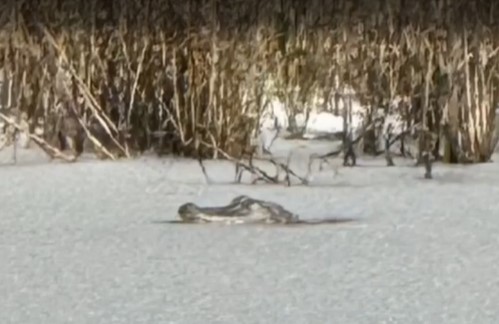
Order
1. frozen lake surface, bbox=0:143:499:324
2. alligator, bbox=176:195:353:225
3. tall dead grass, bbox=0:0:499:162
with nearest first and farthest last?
frozen lake surface, bbox=0:143:499:324 → alligator, bbox=176:195:353:225 → tall dead grass, bbox=0:0:499:162

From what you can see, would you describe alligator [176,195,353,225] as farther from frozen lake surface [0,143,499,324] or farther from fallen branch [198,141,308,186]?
fallen branch [198,141,308,186]

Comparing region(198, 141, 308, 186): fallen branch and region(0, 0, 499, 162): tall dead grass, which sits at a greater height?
region(0, 0, 499, 162): tall dead grass

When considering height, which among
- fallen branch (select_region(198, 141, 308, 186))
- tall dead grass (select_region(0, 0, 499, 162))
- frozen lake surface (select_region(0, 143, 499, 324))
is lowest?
frozen lake surface (select_region(0, 143, 499, 324))

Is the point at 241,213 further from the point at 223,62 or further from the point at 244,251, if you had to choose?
the point at 223,62

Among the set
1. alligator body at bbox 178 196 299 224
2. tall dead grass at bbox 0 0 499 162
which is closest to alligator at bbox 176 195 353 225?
alligator body at bbox 178 196 299 224

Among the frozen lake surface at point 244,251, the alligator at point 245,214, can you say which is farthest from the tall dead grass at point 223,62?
the alligator at point 245,214

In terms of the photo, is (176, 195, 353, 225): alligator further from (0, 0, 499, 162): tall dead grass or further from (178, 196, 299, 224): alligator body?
(0, 0, 499, 162): tall dead grass

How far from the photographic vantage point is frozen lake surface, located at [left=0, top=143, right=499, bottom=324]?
3.64m

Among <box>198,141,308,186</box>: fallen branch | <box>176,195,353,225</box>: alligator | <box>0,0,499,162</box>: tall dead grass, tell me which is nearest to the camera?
<box>176,195,353,225</box>: alligator

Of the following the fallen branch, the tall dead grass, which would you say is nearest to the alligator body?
the fallen branch

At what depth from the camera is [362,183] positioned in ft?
19.0

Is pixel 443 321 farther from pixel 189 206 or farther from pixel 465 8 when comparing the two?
pixel 465 8

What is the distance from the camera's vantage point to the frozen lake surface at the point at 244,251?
364cm

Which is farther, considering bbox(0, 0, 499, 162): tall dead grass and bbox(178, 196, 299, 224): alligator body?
bbox(0, 0, 499, 162): tall dead grass
